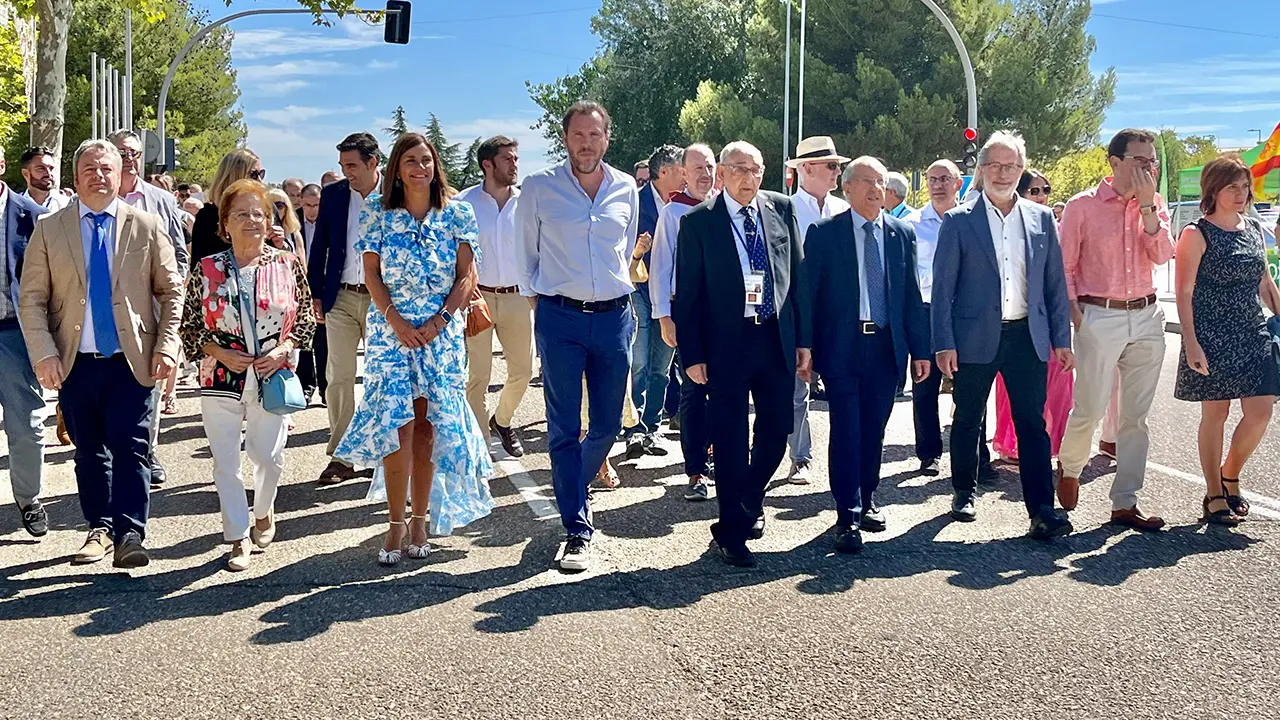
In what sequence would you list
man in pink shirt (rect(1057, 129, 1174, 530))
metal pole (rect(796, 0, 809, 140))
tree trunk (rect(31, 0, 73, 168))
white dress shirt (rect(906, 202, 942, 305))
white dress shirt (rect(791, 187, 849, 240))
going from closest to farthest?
man in pink shirt (rect(1057, 129, 1174, 530)) → white dress shirt (rect(791, 187, 849, 240)) → white dress shirt (rect(906, 202, 942, 305)) → tree trunk (rect(31, 0, 73, 168)) → metal pole (rect(796, 0, 809, 140))

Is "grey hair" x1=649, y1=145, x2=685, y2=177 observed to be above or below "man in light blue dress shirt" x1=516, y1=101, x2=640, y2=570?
above

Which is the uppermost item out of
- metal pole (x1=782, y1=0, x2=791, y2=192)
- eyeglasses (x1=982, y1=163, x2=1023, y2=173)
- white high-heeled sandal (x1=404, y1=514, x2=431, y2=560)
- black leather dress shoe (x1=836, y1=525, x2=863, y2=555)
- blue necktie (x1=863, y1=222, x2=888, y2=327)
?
metal pole (x1=782, y1=0, x2=791, y2=192)

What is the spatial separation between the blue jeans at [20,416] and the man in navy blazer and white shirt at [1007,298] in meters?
4.63

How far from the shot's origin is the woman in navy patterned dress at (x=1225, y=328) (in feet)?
21.7

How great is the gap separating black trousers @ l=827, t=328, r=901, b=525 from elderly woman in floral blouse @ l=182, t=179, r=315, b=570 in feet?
8.71

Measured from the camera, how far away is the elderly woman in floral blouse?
5793 mm

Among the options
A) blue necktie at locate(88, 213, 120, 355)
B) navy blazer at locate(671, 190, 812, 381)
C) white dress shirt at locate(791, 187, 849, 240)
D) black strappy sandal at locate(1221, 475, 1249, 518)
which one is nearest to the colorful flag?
white dress shirt at locate(791, 187, 849, 240)

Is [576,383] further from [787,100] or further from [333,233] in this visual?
[787,100]

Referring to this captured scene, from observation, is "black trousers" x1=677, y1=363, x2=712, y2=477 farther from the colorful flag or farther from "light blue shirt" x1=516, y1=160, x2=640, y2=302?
the colorful flag

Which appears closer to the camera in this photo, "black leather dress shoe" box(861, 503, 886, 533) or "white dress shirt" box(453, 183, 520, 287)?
"black leather dress shoe" box(861, 503, 886, 533)

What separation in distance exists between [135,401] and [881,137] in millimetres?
43813

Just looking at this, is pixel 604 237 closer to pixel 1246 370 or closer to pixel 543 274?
pixel 543 274

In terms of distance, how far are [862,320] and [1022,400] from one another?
94 centimetres

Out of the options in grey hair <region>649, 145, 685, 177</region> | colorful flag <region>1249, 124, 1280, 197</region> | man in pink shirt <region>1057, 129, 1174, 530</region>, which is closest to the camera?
man in pink shirt <region>1057, 129, 1174, 530</region>
